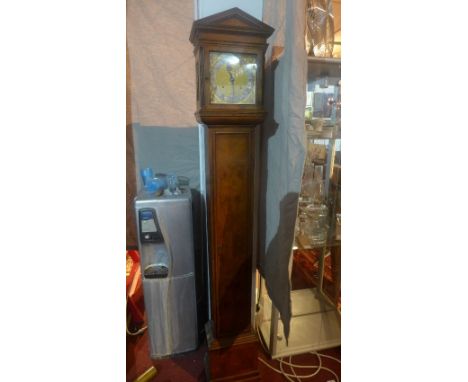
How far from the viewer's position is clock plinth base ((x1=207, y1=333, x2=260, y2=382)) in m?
1.19

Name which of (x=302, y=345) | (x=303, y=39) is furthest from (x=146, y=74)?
(x=302, y=345)

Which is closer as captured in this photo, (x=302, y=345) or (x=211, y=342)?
(x=211, y=342)

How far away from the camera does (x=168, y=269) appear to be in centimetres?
130

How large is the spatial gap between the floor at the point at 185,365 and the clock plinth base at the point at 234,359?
185mm

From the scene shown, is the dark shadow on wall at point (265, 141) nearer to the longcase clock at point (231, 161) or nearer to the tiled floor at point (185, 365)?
the longcase clock at point (231, 161)

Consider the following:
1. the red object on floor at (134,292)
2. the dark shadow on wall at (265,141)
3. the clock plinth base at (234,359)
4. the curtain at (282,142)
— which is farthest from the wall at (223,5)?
the clock plinth base at (234,359)

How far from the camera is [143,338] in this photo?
153cm

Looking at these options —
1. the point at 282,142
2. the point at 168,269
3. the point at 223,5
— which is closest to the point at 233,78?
the point at 282,142

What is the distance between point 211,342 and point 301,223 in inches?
30.9

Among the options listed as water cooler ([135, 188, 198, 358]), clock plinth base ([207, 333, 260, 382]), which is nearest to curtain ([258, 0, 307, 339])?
clock plinth base ([207, 333, 260, 382])

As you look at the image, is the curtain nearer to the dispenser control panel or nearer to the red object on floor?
the dispenser control panel

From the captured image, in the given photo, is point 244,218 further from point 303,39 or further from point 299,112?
point 303,39
